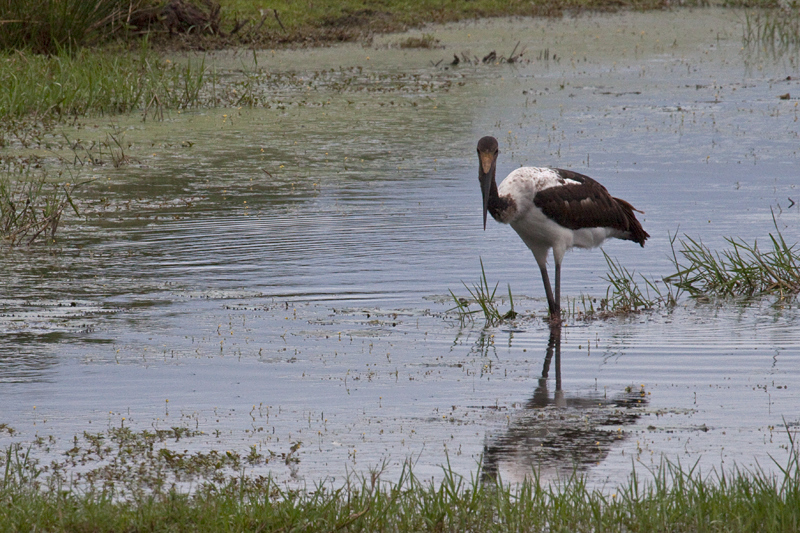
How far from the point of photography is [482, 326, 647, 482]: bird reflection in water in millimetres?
4628

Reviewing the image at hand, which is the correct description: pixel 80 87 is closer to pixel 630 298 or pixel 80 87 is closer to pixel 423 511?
pixel 630 298

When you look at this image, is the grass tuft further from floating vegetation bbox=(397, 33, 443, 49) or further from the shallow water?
floating vegetation bbox=(397, 33, 443, 49)

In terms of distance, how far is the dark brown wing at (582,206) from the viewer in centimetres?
748

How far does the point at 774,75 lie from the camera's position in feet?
64.3

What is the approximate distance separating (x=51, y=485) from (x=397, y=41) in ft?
72.4

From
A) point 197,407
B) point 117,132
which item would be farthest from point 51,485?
point 117,132

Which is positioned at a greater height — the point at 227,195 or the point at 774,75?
the point at 774,75

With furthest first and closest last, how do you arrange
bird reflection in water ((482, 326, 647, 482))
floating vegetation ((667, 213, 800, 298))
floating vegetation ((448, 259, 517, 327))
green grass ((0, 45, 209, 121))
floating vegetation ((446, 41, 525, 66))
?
floating vegetation ((446, 41, 525, 66))
green grass ((0, 45, 209, 121))
floating vegetation ((667, 213, 800, 298))
floating vegetation ((448, 259, 517, 327))
bird reflection in water ((482, 326, 647, 482))

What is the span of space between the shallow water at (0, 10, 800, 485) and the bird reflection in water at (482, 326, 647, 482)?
2 centimetres

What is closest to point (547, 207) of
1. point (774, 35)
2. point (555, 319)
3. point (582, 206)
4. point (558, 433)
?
point (582, 206)

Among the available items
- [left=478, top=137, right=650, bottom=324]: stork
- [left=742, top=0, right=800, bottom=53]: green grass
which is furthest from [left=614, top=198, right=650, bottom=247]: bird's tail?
[left=742, top=0, right=800, bottom=53]: green grass

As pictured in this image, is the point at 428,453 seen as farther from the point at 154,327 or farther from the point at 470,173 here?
the point at 470,173

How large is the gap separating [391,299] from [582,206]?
148 centimetres

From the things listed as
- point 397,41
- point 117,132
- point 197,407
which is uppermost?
point 397,41
